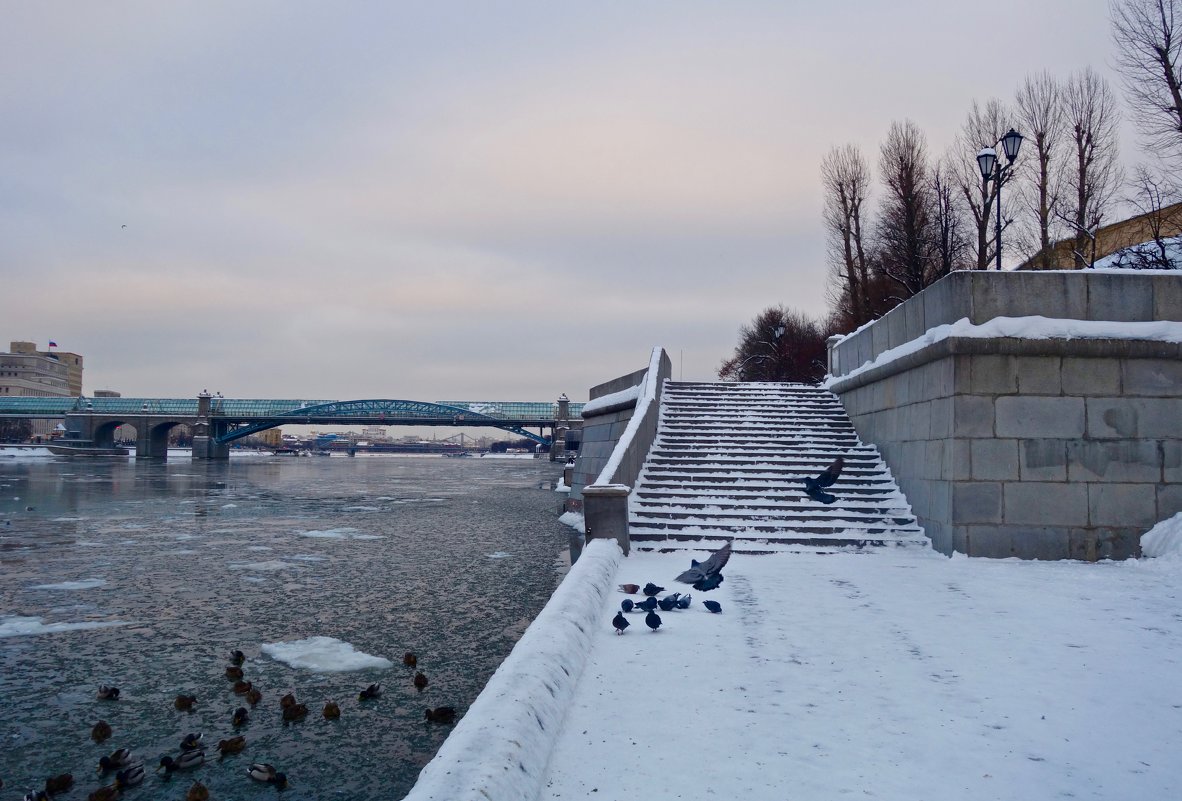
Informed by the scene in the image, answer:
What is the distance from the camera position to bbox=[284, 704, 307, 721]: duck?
6061 mm

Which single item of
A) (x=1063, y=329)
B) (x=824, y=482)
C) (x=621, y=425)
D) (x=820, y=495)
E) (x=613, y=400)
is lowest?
(x=820, y=495)

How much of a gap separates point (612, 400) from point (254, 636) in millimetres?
12070

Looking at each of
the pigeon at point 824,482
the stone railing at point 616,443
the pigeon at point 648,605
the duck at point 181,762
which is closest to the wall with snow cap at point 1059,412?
the pigeon at point 824,482

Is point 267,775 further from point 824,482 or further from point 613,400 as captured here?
point 613,400

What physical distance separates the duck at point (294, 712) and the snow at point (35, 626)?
430 centimetres

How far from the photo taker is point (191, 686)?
6.89 m

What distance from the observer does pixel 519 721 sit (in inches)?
162

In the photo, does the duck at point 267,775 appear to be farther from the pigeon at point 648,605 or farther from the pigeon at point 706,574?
the pigeon at point 706,574

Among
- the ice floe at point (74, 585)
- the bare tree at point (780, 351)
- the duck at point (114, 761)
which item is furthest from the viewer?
the bare tree at point (780, 351)

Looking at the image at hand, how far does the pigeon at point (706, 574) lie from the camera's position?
832cm

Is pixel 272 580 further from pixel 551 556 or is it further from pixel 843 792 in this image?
pixel 843 792

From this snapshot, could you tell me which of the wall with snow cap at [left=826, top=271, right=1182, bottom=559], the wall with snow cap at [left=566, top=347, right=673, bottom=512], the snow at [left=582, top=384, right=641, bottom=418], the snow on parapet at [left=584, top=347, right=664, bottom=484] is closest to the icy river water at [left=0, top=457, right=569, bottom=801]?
the snow on parapet at [left=584, top=347, right=664, bottom=484]

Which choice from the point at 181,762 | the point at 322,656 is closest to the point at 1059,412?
the point at 322,656

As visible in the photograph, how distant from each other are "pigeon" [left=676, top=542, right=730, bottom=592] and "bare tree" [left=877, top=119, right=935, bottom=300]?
70.7ft
